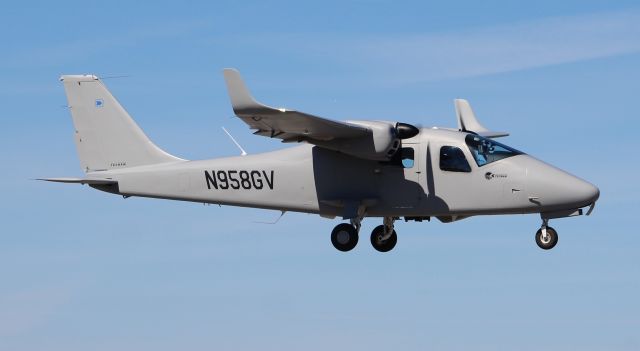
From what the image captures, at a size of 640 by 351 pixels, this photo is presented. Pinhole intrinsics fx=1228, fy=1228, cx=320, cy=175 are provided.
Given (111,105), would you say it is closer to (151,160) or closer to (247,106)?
(151,160)

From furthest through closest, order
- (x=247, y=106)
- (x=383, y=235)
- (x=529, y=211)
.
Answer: (x=383, y=235), (x=529, y=211), (x=247, y=106)

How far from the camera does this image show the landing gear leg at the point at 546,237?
3112 centimetres

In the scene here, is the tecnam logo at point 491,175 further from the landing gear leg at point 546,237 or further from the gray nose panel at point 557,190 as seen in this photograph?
the landing gear leg at point 546,237

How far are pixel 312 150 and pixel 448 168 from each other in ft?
12.2

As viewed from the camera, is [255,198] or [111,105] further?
[111,105]

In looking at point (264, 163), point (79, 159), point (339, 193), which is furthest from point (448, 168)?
point (79, 159)

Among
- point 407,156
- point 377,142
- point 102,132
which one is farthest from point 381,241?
point 102,132

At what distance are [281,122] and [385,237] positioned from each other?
5.78 meters

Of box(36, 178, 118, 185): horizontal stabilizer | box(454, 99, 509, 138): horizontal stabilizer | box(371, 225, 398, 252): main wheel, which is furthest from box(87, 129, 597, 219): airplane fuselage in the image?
box(454, 99, 509, 138): horizontal stabilizer

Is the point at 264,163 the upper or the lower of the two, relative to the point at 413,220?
upper

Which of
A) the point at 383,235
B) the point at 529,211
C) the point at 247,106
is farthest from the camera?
the point at 383,235

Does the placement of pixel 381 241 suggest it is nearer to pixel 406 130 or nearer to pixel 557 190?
Answer: pixel 406 130

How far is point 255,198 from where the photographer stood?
33188 mm

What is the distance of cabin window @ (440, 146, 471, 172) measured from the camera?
3139cm
